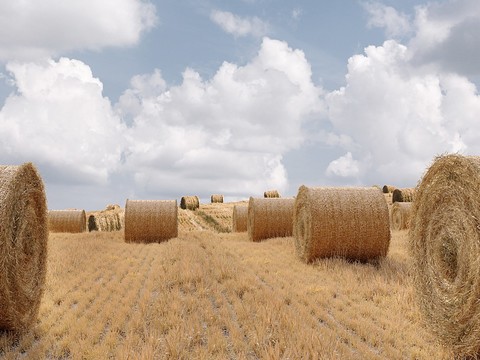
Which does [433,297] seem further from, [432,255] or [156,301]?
[156,301]

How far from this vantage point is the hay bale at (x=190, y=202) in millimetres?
38438

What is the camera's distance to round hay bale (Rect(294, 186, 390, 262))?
1255 centimetres

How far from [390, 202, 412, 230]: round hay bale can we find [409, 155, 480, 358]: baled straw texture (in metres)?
18.8

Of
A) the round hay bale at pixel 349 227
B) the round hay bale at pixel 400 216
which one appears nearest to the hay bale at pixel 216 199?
the round hay bale at pixel 400 216

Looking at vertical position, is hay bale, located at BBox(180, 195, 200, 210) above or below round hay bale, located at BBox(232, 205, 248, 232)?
above

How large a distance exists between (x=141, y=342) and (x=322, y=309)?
3.06 meters

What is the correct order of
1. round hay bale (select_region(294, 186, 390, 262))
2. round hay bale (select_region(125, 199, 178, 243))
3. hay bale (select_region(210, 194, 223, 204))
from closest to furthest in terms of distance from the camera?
1. round hay bale (select_region(294, 186, 390, 262))
2. round hay bale (select_region(125, 199, 178, 243))
3. hay bale (select_region(210, 194, 223, 204))

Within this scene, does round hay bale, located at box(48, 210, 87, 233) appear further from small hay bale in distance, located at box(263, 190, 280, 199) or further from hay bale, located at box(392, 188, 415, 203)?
hay bale, located at box(392, 188, 415, 203)

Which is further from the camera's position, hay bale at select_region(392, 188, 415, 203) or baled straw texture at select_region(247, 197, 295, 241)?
hay bale at select_region(392, 188, 415, 203)

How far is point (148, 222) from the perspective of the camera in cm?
2081

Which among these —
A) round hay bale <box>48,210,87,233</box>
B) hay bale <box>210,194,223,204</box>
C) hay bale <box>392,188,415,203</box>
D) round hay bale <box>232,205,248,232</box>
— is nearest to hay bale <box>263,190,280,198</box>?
hay bale <box>210,194,223,204</box>

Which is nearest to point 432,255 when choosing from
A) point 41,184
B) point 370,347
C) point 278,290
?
point 370,347

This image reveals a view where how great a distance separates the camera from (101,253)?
1592cm

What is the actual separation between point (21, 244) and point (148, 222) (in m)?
13.4
